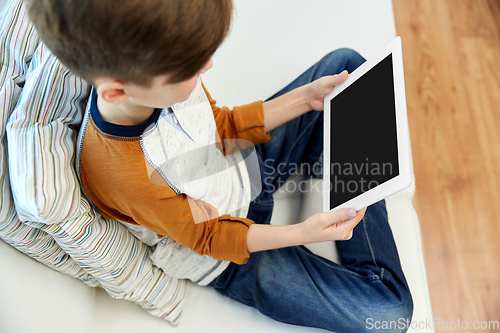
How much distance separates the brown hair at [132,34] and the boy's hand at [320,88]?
35 cm

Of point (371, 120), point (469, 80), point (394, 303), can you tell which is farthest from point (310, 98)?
point (469, 80)

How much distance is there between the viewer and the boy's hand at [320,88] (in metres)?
0.74

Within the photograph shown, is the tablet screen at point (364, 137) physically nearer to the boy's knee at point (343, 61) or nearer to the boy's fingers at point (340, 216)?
the boy's fingers at point (340, 216)

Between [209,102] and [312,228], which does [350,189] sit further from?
[209,102]

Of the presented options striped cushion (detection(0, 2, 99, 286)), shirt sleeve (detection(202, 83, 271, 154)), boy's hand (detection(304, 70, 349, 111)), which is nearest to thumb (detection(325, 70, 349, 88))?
boy's hand (detection(304, 70, 349, 111))

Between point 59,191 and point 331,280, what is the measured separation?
53cm

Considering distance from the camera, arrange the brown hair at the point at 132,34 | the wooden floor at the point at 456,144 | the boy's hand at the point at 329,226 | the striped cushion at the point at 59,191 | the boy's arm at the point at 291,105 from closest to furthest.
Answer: the brown hair at the point at 132,34
the striped cushion at the point at 59,191
the boy's hand at the point at 329,226
the boy's arm at the point at 291,105
the wooden floor at the point at 456,144

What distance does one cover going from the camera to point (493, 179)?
123cm

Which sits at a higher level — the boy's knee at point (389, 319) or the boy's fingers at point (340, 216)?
the boy's fingers at point (340, 216)

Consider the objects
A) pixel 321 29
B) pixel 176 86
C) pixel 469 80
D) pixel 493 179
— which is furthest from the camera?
pixel 469 80

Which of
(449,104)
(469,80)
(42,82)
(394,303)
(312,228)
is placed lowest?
(394,303)

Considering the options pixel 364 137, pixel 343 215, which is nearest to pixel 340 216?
pixel 343 215

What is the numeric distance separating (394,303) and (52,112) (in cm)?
72

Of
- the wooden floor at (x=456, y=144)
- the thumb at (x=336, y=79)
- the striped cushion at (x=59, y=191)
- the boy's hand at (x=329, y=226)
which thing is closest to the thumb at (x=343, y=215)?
the boy's hand at (x=329, y=226)
